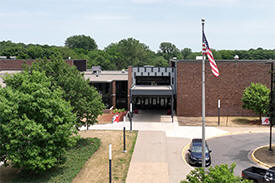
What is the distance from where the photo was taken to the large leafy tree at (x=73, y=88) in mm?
21938

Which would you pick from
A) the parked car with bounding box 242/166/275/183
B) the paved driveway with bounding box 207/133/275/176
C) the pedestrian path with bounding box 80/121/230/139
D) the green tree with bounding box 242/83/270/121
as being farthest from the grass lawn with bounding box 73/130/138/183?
the green tree with bounding box 242/83/270/121

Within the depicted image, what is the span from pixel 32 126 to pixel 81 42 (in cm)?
13551

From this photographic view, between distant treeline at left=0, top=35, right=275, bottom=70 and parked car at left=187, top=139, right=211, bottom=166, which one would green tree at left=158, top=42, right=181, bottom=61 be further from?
parked car at left=187, top=139, right=211, bottom=166

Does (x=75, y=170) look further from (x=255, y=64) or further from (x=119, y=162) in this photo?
(x=255, y=64)

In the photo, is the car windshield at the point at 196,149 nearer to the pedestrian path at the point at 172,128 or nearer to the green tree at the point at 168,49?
the pedestrian path at the point at 172,128

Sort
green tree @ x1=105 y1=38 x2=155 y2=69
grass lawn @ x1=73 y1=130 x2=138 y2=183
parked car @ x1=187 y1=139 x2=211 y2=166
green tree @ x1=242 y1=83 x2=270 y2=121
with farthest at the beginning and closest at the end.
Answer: green tree @ x1=105 y1=38 x2=155 y2=69 → green tree @ x1=242 y1=83 x2=270 y2=121 → parked car @ x1=187 y1=139 x2=211 y2=166 → grass lawn @ x1=73 y1=130 x2=138 y2=183

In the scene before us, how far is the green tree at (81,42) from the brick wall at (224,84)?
4603 inches

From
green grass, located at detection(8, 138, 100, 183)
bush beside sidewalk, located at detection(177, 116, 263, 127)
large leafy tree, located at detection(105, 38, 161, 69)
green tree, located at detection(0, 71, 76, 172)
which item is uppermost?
large leafy tree, located at detection(105, 38, 161, 69)

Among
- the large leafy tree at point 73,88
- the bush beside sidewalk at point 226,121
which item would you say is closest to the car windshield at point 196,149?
the large leafy tree at point 73,88

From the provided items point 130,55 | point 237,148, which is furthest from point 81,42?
point 237,148

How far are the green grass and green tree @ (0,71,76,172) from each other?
807mm

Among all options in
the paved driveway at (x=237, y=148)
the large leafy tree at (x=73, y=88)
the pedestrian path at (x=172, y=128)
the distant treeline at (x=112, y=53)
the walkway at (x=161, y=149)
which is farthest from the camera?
the distant treeline at (x=112, y=53)

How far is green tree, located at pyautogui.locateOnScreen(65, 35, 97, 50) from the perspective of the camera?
147 metres

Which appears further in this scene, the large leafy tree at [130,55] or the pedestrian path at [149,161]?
the large leafy tree at [130,55]
